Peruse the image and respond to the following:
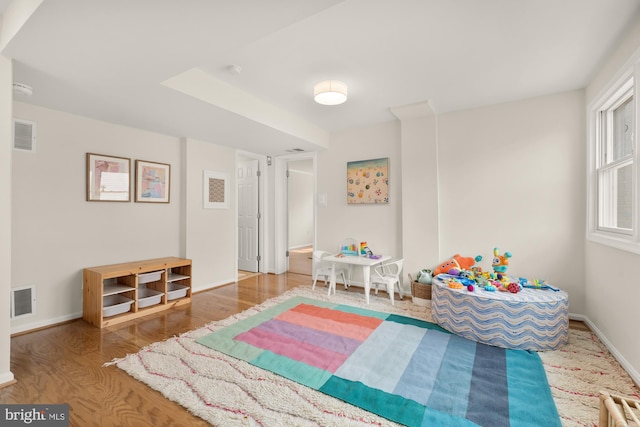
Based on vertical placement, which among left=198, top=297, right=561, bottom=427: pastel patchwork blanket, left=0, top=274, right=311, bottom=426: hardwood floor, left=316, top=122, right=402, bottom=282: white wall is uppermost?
left=316, top=122, right=402, bottom=282: white wall

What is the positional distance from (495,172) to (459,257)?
1176mm

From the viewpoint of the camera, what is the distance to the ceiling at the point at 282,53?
169cm

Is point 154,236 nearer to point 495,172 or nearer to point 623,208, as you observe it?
point 495,172

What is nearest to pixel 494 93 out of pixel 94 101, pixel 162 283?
pixel 94 101

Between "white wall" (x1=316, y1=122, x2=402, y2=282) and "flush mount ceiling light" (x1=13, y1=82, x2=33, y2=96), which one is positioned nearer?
"flush mount ceiling light" (x1=13, y1=82, x2=33, y2=96)

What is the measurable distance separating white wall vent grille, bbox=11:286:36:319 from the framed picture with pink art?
1060 mm

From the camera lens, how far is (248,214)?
5.73m

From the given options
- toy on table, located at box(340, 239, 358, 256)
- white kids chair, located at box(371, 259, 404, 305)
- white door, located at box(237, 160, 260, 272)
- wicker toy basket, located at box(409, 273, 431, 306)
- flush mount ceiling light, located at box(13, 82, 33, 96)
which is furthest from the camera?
white door, located at box(237, 160, 260, 272)

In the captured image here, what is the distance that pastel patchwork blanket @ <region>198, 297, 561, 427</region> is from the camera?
5.74ft

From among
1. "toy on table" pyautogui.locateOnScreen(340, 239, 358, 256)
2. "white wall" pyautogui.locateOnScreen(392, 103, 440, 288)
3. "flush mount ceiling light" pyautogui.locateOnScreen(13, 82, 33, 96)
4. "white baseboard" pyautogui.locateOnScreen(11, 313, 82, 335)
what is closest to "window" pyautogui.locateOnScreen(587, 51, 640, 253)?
"white wall" pyautogui.locateOnScreen(392, 103, 440, 288)

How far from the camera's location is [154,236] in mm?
3930

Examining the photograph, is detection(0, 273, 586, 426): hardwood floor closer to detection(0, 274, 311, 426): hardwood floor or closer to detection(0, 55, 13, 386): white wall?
detection(0, 274, 311, 426): hardwood floor

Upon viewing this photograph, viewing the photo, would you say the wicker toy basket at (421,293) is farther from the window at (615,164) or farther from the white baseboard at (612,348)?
the window at (615,164)

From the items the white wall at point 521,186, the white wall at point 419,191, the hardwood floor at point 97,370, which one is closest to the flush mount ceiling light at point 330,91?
the white wall at point 419,191
